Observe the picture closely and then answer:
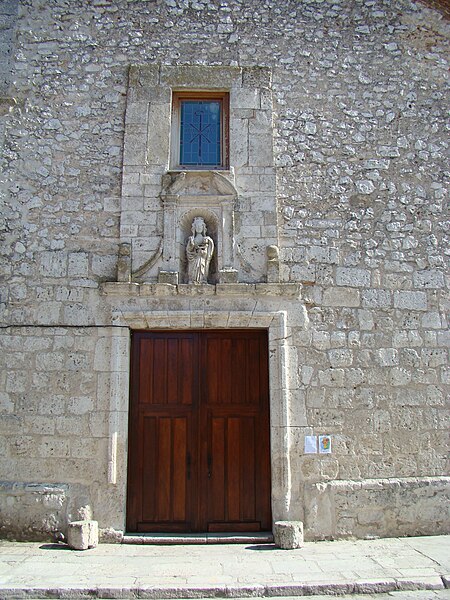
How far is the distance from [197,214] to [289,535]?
341 centimetres

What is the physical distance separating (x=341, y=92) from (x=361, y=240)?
1.79 m

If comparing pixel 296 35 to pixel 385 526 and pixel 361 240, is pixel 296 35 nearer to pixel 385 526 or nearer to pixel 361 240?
pixel 361 240

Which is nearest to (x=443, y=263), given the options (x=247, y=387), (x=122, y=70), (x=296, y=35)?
(x=247, y=387)

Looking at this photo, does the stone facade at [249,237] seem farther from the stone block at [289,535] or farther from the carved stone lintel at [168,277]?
the stone block at [289,535]

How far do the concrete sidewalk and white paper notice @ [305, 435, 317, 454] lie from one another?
0.87m

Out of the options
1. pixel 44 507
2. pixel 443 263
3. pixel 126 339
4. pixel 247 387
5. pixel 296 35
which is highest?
pixel 296 35

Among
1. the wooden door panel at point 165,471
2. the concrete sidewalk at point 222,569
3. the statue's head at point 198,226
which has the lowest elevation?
the concrete sidewalk at point 222,569

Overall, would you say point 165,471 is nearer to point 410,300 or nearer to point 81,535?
point 81,535

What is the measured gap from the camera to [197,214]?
240 inches

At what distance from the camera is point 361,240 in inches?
240

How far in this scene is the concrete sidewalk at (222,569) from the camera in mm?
4121

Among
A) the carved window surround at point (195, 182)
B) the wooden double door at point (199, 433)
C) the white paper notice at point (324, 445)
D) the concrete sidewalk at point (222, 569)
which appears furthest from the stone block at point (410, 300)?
the concrete sidewalk at point (222, 569)

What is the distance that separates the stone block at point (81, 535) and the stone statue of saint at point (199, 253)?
102 inches

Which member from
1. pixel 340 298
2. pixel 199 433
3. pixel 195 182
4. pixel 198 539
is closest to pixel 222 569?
pixel 198 539
